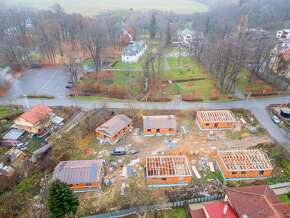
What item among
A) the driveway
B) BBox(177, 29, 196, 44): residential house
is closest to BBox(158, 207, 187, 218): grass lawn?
the driveway

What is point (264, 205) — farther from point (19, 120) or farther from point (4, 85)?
point (4, 85)

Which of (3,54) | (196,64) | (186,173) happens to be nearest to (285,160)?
(186,173)

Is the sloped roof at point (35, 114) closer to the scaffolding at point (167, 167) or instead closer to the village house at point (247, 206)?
the scaffolding at point (167, 167)

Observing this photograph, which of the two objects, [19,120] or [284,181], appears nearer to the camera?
[284,181]

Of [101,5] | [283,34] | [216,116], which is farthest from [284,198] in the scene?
[101,5]

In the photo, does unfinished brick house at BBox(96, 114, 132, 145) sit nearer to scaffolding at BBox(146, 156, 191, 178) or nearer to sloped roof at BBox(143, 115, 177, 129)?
sloped roof at BBox(143, 115, 177, 129)

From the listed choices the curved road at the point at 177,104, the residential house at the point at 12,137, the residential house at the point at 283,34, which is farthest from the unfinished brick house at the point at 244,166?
the residential house at the point at 283,34
